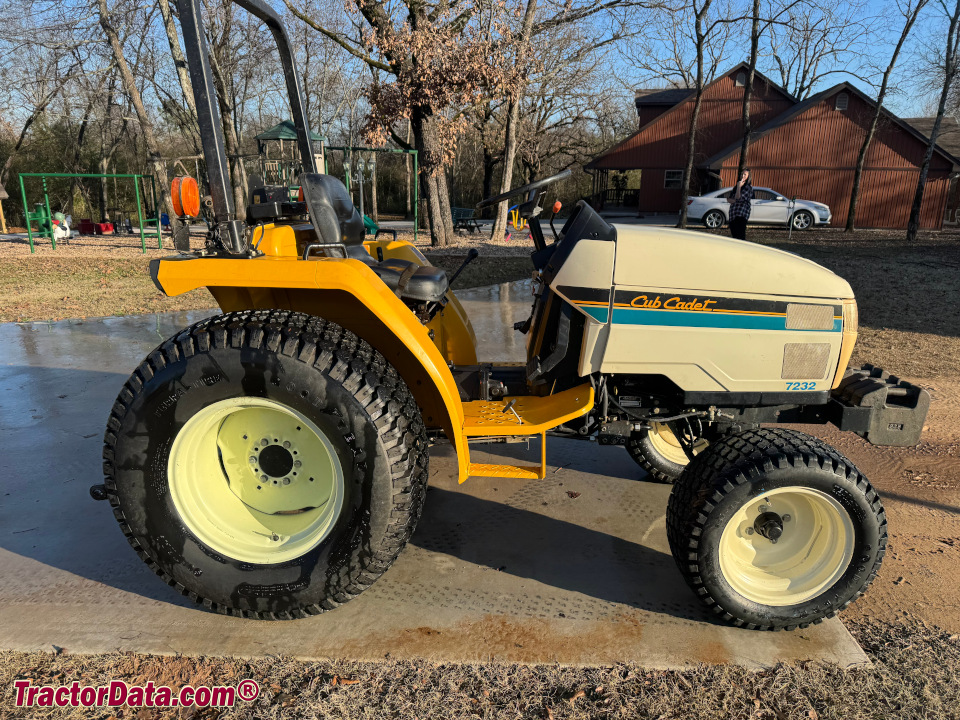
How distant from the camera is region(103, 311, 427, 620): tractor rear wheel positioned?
2.15 meters

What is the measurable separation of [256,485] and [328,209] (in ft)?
3.88

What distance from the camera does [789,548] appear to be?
2.44m

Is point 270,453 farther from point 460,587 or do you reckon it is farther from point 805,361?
point 805,361

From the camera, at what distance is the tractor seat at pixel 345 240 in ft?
8.67

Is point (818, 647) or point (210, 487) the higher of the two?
point (210, 487)

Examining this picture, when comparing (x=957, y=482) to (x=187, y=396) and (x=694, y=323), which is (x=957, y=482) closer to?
(x=694, y=323)

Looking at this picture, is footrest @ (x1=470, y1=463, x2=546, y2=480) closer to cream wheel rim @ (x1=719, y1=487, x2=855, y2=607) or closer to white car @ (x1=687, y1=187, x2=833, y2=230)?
cream wheel rim @ (x1=719, y1=487, x2=855, y2=607)

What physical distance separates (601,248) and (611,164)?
95.5 feet

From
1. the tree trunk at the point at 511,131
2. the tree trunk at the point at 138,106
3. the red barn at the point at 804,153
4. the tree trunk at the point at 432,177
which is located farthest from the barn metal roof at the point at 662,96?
the tree trunk at the point at 138,106

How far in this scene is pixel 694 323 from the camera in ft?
7.58

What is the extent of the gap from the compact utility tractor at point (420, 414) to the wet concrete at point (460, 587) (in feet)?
0.46

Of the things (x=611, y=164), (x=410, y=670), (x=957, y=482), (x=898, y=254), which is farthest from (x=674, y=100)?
(x=410, y=670)

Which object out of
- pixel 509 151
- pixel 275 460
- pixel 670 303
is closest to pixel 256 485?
pixel 275 460

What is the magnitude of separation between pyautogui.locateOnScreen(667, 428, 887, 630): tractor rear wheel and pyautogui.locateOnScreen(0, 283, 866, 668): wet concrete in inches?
5.0
